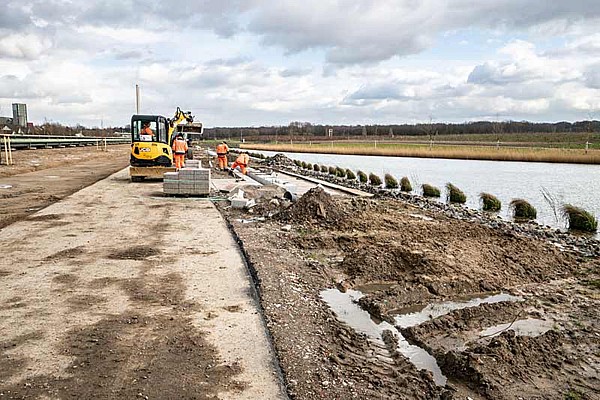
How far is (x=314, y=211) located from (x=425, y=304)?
204 inches

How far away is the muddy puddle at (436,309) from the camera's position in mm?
5578

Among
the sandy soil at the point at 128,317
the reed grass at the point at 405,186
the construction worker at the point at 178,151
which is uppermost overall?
the construction worker at the point at 178,151

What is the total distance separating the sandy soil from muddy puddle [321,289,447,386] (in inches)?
39.2

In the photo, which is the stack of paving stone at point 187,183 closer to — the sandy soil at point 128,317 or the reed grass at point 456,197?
the sandy soil at point 128,317

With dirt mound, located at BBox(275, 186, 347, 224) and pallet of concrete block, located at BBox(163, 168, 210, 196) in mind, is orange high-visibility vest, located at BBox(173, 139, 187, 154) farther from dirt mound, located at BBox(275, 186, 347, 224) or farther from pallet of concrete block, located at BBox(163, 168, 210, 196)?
dirt mound, located at BBox(275, 186, 347, 224)

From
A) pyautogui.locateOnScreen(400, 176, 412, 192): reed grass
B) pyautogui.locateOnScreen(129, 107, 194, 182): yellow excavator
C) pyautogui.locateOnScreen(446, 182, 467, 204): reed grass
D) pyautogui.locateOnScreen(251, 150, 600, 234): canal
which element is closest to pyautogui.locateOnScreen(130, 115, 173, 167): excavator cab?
pyautogui.locateOnScreen(129, 107, 194, 182): yellow excavator

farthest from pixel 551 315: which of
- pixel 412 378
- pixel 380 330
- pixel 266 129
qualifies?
pixel 266 129

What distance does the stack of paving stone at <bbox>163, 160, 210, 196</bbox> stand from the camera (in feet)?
47.3

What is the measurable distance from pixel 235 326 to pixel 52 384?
1.70m

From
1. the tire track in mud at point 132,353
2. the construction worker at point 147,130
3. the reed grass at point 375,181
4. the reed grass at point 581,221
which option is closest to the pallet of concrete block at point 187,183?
the construction worker at point 147,130

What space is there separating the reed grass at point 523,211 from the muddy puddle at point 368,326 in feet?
28.8

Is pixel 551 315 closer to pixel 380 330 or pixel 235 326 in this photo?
pixel 380 330

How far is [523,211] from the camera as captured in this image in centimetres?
1373

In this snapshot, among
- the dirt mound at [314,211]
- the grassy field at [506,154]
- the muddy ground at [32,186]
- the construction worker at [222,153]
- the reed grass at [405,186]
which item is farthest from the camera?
the grassy field at [506,154]
